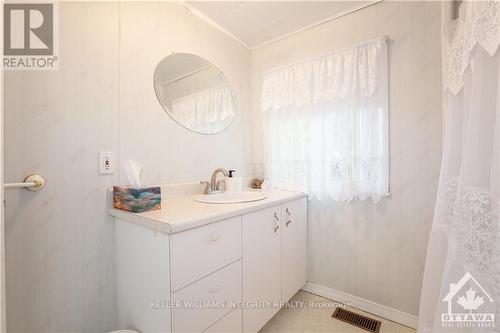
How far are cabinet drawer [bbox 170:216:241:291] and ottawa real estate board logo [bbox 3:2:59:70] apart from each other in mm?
1007

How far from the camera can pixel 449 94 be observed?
0.95m

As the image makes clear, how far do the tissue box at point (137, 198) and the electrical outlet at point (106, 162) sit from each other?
106 millimetres

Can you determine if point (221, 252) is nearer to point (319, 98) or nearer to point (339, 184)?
point (339, 184)

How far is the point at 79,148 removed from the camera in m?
1.10

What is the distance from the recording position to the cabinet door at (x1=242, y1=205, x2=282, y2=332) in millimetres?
1227

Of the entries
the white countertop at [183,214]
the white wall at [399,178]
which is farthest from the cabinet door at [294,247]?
the white countertop at [183,214]

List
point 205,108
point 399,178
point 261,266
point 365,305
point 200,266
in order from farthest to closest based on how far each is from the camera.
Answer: point 205,108 < point 365,305 < point 399,178 < point 261,266 < point 200,266

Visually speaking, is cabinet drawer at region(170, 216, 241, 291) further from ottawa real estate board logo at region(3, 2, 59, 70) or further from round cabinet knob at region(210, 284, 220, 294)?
ottawa real estate board logo at region(3, 2, 59, 70)

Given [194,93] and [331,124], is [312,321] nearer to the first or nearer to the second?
[331,124]

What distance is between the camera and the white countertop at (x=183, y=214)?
90 centimetres

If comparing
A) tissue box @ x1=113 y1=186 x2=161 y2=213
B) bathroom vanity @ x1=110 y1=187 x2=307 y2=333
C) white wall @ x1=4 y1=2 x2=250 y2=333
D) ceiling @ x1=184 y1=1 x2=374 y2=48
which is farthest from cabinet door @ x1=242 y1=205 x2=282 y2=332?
ceiling @ x1=184 y1=1 x2=374 y2=48

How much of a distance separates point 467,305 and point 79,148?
5.49 ft

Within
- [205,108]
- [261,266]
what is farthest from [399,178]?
[205,108]

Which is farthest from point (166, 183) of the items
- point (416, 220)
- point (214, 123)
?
point (416, 220)
